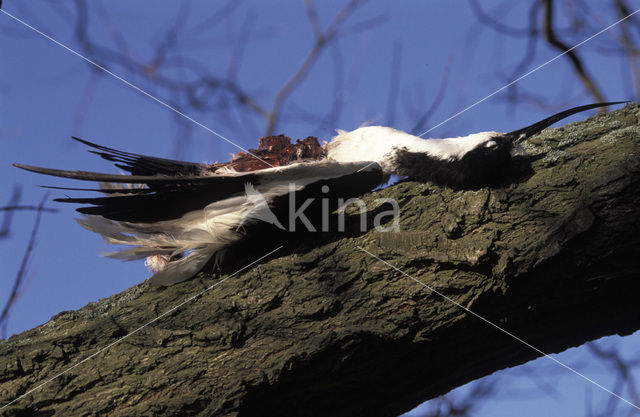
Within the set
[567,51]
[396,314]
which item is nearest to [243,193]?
[396,314]

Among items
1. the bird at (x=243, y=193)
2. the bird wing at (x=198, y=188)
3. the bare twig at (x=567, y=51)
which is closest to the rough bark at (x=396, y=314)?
the bird at (x=243, y=193)

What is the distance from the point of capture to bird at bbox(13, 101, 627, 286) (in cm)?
164

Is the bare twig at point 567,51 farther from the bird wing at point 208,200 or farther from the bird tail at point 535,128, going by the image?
the bird wing at point 208,200

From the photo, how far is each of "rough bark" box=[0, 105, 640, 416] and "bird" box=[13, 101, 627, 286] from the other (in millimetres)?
124

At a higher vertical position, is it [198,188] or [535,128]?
[198,188]

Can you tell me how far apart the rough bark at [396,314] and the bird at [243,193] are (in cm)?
12

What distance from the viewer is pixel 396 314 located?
4.56 feet

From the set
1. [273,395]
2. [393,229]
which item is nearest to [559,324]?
[393,229]

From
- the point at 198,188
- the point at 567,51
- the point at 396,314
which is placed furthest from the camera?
the point at 567,51

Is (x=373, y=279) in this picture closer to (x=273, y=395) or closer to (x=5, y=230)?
(x=273, y=395)

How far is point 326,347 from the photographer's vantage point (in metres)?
1.37

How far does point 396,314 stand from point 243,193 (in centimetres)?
69

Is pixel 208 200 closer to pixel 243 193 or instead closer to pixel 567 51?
pixel 243 193

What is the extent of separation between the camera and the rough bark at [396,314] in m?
1.34
